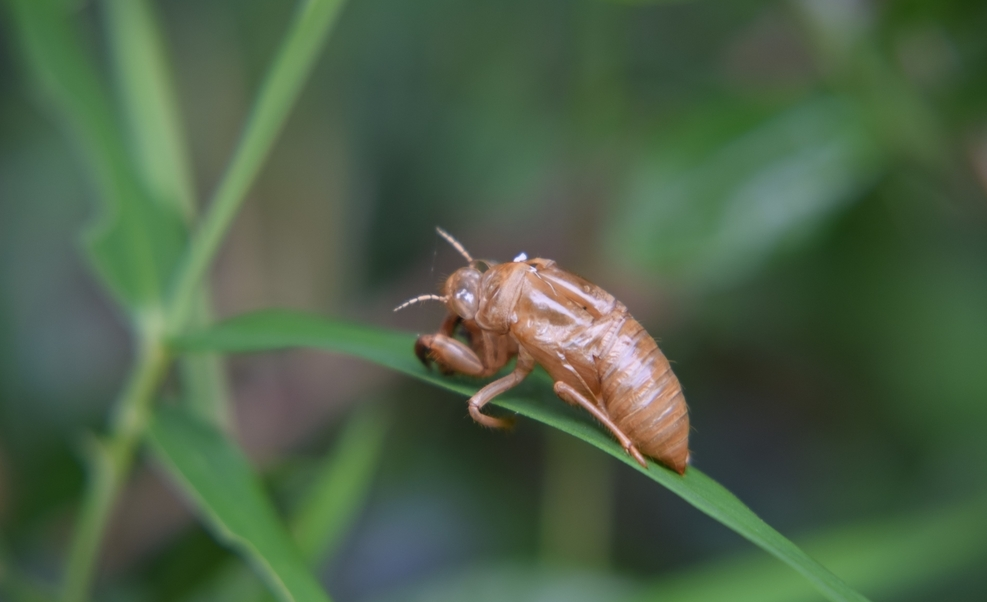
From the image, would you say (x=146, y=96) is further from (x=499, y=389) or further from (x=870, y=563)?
(x=870, y=563)

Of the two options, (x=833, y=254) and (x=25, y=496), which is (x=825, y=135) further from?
(x=25, y=496)

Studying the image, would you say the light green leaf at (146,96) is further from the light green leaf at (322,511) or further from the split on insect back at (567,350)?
the split on insect back at (567,350)

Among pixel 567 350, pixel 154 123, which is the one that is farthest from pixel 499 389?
pixel 154 123

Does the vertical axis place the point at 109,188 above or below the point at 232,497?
above

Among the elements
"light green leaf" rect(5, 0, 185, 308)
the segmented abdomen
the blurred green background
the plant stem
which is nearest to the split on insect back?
the segmented abdomen

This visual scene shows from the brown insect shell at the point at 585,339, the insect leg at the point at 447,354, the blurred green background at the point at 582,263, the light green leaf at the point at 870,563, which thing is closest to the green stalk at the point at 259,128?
the insect leg at the point at 447,354
